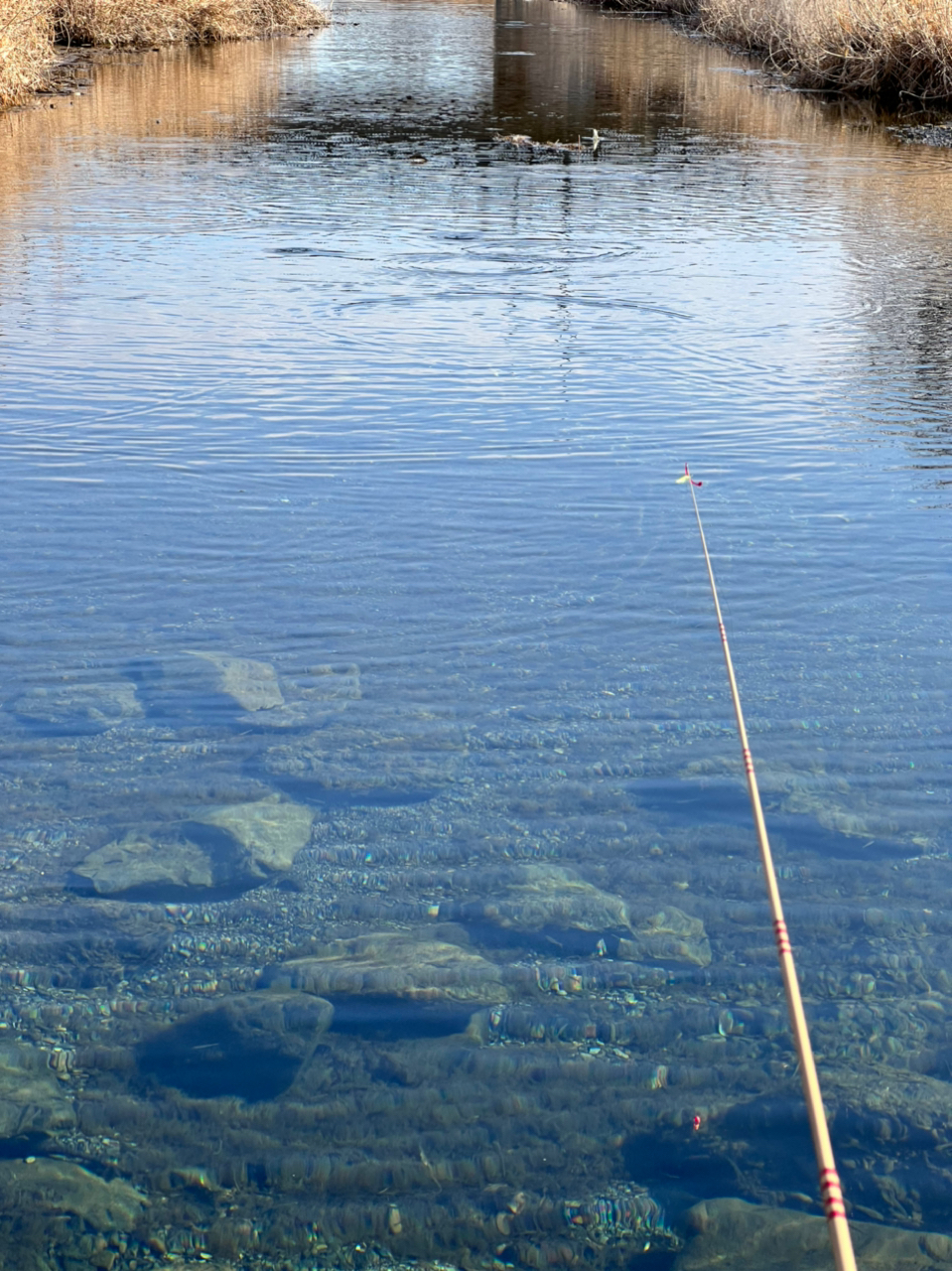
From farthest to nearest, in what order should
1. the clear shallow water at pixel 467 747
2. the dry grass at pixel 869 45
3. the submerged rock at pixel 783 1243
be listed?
the dry grass at pixel 869 45
the clear shallow water at pixel 467 747
the submerged rock at pixel 783 1243

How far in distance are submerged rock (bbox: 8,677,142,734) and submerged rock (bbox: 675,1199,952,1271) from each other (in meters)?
2.40

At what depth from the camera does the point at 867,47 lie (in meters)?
21.7

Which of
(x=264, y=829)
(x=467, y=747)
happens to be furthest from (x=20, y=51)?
(x=264, y=829)

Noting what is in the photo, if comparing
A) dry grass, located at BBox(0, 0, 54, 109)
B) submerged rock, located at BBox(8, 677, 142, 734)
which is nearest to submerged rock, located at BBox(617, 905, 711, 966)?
submerged rock, located at BBox(8, 677, 142, 734)

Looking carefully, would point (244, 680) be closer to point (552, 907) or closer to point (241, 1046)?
point (552, 907)

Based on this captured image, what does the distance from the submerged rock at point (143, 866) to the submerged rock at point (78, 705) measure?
2.14 ft

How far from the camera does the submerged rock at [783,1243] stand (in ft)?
8.20

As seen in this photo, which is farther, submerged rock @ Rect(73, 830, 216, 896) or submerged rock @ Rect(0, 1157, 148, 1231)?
submerged rock @ Rect(73, 830, 216, 896)

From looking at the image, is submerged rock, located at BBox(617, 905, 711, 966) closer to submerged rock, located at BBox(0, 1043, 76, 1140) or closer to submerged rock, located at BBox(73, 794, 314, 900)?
submerged rock, located at BBox(73, 794, 314, 900)

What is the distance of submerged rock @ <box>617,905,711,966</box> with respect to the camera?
3258 millimetres

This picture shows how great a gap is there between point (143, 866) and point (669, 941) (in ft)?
4.42

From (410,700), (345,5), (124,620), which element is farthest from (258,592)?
(345,5)

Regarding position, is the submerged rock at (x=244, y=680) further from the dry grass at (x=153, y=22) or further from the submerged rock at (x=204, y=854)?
the dry grass at (x=153, y=22)

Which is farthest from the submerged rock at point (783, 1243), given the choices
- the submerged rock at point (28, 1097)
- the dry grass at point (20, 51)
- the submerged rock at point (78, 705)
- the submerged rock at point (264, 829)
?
the dry grass at point (20, 51)
